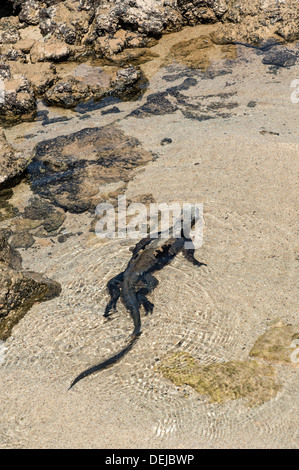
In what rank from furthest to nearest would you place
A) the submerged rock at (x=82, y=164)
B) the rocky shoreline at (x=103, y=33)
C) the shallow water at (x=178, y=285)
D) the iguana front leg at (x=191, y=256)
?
the rocky shoreline at (x=103, y=33)
the submerged rock at (x=82, y=164)
the iguana front leg at (x=191, y=256)
the shallow water at (x=178, y=285)

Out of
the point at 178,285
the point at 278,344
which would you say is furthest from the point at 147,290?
the point at 278,344

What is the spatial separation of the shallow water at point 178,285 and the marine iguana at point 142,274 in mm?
101

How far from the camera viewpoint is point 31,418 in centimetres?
412

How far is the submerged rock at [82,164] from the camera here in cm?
709

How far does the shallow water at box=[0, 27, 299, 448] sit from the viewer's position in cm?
400

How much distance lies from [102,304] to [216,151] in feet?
11.6

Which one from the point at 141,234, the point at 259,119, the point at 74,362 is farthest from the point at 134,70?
the point at 74,362

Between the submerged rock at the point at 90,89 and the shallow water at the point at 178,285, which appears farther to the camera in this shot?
the submerged rock at the point at 90,89

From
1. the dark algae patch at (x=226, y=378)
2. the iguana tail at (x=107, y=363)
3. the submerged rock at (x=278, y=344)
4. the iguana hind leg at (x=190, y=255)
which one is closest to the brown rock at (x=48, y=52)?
the iguana hind leg at (x=190, y=255)

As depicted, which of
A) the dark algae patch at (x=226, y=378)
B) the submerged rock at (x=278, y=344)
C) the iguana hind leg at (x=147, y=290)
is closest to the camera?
the dark algae patch at (x=226, y=378)

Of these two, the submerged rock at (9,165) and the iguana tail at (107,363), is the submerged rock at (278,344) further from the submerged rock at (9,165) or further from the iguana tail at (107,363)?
the submerged rock at (9,165)

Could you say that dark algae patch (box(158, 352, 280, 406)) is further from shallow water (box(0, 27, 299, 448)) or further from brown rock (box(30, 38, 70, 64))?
brown rock (box(30, 38, 70, 64))

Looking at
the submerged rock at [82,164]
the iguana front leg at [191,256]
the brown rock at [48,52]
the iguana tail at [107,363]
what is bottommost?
the iguana tail at [107,363]

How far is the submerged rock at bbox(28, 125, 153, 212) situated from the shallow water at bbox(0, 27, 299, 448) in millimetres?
212
